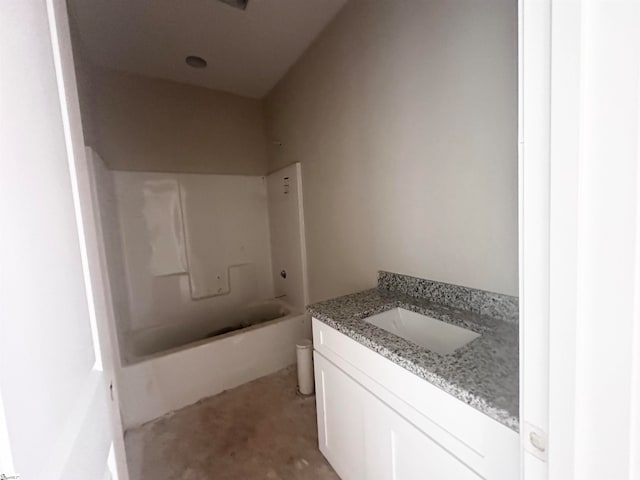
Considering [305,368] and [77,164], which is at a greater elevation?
[77,164]

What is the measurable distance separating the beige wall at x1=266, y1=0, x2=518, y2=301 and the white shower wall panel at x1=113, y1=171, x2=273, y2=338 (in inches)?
49.3

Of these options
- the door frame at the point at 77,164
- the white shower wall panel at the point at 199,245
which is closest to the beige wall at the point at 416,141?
the white shower wall panel at the point at 199,245

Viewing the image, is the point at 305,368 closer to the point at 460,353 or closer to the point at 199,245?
the point at 460,353

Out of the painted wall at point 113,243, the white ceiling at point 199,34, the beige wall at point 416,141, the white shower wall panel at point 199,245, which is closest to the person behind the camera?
the beige wall at point 416,141

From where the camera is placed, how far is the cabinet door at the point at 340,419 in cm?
119

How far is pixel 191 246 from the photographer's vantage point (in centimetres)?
289

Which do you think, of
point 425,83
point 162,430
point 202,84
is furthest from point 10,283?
point 202,84

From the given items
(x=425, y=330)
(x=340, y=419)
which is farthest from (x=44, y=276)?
(x=425, y=330)

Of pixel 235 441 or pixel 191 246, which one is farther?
pixel 191 246

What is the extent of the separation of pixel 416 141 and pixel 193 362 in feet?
7.31
